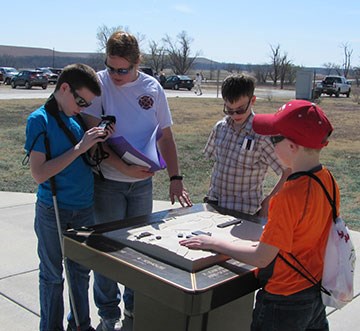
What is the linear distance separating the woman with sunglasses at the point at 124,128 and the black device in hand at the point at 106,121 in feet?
0.42

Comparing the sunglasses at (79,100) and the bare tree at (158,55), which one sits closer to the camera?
the sunglasses at (79,100)

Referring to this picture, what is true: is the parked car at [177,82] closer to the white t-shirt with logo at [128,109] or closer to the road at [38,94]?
the road at [38,94]

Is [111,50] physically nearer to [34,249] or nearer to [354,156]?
[34,249]

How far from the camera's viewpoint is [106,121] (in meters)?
2.70

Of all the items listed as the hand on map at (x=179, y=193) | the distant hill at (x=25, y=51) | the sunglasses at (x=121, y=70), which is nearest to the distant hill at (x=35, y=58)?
the distant hill at (x=25, y=51)

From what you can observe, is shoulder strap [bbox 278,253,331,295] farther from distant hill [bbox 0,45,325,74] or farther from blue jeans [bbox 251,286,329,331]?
distant hill [bbox 0,45,325,74]

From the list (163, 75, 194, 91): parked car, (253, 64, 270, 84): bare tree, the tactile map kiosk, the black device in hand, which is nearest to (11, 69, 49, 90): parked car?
(163, 75, 194, 91): parked car

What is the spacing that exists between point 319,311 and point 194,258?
579mm

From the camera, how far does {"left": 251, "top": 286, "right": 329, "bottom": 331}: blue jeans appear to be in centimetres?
203

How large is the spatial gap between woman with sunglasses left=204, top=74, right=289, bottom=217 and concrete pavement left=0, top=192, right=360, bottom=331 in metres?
1.05

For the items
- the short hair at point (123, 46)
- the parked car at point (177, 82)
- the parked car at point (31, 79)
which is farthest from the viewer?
the parked car at point (177, 82)

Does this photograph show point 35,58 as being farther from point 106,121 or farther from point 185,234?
point 185,234

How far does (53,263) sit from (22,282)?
143 cm

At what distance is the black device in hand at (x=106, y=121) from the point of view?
2658 mm
